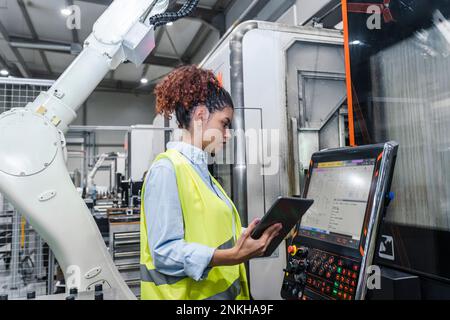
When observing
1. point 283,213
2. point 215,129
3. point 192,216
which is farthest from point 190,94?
point 283,213

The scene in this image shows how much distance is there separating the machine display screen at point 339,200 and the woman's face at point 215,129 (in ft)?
1.19

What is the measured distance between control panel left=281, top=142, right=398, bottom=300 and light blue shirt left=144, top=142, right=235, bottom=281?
346 mm

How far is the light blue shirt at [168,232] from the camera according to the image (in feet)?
3.00

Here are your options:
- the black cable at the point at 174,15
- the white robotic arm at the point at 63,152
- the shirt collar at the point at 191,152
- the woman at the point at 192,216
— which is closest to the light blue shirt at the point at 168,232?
the woman at the point at 192,216

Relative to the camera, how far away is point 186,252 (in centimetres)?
92

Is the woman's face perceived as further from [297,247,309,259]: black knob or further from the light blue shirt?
[297,247,309,259]: black knob

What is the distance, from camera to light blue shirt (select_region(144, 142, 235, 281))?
916 mm

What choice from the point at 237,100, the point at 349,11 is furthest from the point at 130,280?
the point at 349,11

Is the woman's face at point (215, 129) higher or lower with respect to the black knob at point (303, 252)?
higher

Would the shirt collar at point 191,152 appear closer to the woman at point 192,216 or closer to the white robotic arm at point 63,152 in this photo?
the woman at point 192,216

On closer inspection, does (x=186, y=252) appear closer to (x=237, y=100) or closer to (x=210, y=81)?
(x=210, y=81)

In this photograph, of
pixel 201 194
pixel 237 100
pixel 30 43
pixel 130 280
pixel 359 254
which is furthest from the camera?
pixel 30 43

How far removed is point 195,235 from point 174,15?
1010 mm

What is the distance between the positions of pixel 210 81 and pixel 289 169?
0.87 metres
